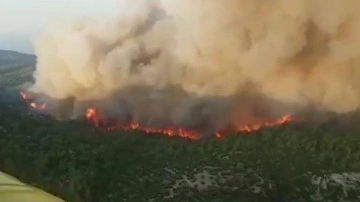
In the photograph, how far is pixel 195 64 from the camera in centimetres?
430

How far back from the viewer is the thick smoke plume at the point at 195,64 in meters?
4.21

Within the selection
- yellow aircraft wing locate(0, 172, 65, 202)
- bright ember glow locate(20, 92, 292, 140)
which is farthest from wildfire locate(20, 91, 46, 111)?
yellow aircraft wing locate(0, 172, 65, 202)

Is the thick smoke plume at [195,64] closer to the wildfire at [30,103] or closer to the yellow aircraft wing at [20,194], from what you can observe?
the wildfire at [30,103]

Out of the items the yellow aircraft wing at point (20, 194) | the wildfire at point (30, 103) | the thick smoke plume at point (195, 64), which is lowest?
the yellow aircraft wing at point (20, 194)

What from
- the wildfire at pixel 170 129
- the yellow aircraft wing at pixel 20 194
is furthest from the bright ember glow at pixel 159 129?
the yellow aircraft wing at pixel 20 194

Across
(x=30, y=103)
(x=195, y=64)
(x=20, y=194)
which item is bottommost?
(x=20, y=194)

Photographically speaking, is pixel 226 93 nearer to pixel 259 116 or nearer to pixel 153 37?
pixel 259 116

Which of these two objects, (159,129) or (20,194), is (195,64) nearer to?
(159,129)

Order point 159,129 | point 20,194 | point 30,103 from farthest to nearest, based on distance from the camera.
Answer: point 159,129
point 30,103
point 20,194

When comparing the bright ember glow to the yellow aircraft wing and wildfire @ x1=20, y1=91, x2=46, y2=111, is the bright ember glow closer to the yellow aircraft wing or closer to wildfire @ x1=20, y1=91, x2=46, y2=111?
wildfire @ x1=20, y1=91, x2=46, y2=111

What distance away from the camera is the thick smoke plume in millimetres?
4207

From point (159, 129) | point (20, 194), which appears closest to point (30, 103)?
point (159, 129)

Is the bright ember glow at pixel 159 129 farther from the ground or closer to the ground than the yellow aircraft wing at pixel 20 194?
farther from the ground

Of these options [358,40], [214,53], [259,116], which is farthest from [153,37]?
[358,40]
